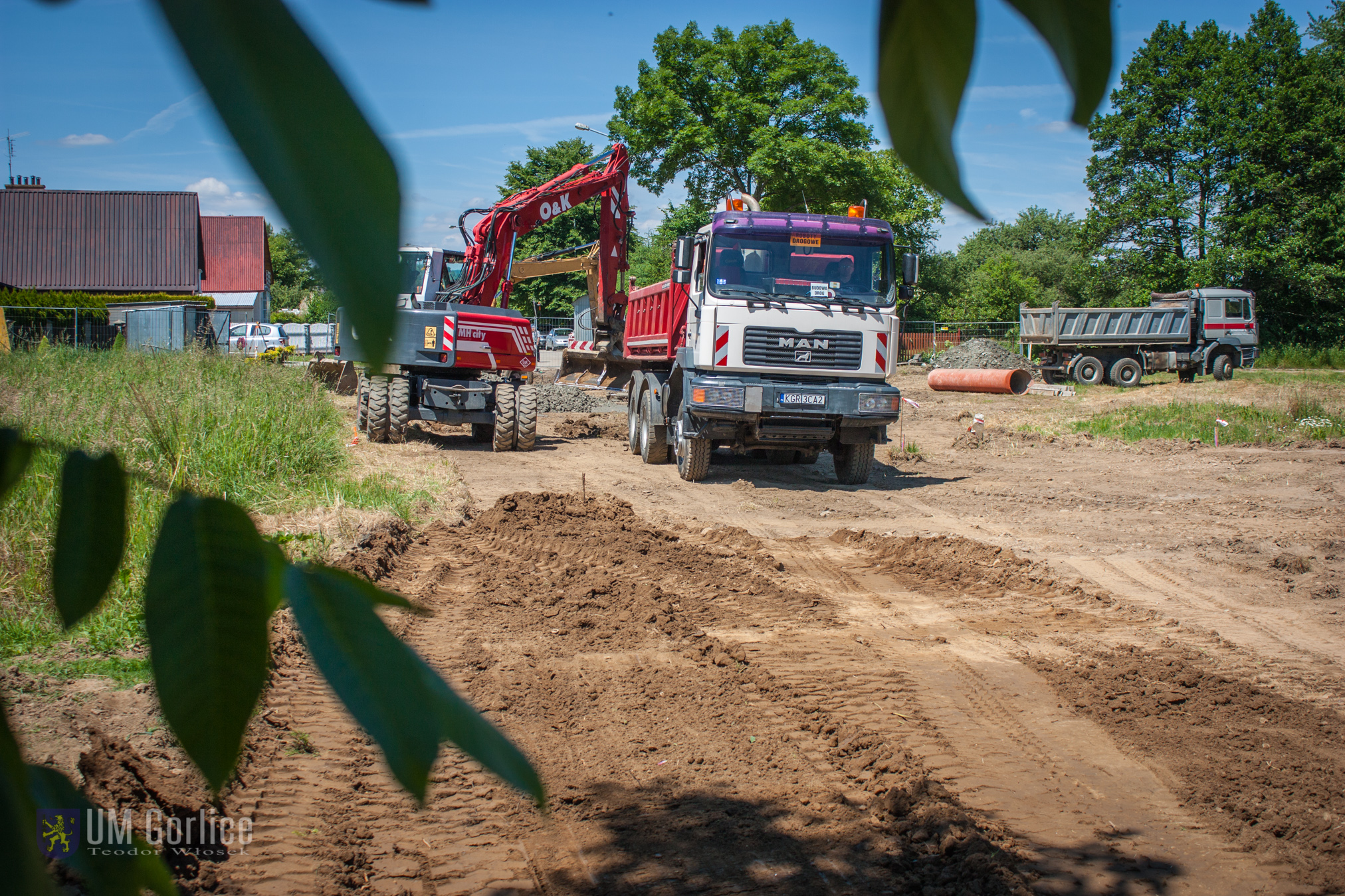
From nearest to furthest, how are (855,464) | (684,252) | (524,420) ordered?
(684,252) → (855,464) → (524,420)

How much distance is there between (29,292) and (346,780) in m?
24.7

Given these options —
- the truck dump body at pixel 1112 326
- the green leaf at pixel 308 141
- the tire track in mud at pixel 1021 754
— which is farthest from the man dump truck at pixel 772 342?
the truck dump body at pixel 1112 326

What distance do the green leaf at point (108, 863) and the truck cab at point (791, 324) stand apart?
9827 millimetres

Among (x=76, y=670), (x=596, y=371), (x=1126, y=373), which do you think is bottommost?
(x=76, y=670)

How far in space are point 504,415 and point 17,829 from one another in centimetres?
1334

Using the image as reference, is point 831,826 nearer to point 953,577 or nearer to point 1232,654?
point 1232,654

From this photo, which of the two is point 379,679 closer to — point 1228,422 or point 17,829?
point 17,829

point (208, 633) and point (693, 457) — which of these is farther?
point (693, 457)

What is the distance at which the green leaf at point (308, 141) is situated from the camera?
30 cm

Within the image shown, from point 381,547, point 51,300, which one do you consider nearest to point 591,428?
point 381,547

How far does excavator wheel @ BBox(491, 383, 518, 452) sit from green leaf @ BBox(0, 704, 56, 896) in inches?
521

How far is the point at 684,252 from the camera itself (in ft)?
35.8

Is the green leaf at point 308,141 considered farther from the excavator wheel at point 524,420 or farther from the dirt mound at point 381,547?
the excavator wheel at point 524,420

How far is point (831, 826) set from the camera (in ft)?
11.2
